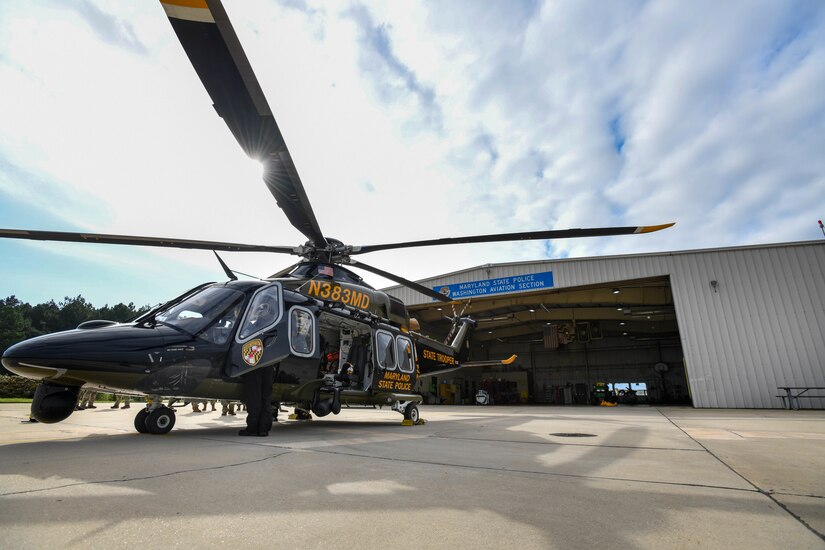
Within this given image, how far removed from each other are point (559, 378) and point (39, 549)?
42117 millimetres

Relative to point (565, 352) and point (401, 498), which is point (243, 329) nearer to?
point (401, 498)

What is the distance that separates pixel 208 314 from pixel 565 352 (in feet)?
130

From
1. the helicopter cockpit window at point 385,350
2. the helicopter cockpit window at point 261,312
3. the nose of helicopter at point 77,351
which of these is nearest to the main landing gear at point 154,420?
the nose of helicopter at point 77,351

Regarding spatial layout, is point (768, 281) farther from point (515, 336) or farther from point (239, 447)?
point (515, 336)

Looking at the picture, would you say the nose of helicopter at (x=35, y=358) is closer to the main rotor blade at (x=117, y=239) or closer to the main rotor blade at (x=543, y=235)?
the main rotor blade at (x=117, y=239)

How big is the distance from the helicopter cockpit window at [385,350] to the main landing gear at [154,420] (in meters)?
3.79

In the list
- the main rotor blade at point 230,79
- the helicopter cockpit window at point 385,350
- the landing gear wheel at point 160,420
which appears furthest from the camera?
the helicopter cockpit window at point 385,350

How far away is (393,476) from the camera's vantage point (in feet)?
9.21

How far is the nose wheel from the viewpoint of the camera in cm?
506

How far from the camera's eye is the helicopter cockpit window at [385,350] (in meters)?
8.04

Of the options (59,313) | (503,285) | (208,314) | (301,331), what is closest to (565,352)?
(503,285)

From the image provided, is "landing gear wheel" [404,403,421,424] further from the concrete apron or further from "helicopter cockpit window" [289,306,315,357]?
the concrete apron

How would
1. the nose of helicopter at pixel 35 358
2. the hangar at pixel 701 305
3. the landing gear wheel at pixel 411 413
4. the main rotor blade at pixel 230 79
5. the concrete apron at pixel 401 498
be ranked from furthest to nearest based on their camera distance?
the hangar at pixel 701 305
the landing gear wheel at pixel 411 413
the nose of helicopter at pixel 35 358
the main rotor blade at pixel 230 79
the concrete apron at pixel 401 498

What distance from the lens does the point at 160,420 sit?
5.13m
